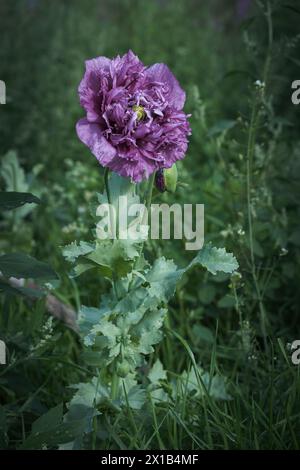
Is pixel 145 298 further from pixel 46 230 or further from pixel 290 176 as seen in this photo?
pixel 46 230

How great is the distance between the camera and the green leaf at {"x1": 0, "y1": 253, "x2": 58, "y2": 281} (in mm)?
1312

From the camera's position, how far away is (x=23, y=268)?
4.37 ft

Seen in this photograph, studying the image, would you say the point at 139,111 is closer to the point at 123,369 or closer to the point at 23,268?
the point at 23,268

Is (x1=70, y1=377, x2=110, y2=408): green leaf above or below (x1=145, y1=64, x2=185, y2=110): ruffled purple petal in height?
below

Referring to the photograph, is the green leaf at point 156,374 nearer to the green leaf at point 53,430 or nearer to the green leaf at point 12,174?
the green leaf at point 53,430

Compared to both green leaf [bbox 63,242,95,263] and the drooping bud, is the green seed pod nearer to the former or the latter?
the drooping bud

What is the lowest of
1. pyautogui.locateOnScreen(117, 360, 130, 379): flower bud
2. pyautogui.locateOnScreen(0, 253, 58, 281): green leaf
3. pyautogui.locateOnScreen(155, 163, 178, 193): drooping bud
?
pyautogui.locateOnScreen(117, 360, 130, 379): flower bud

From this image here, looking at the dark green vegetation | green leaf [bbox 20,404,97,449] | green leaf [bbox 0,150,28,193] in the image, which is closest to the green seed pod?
the dark green vegetation

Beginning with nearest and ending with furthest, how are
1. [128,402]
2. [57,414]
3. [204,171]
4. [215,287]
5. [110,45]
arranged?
[57,414], [128,402], [215,287], [204,171], [110,45]

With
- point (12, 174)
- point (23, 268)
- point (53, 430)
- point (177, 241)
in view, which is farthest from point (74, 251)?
point (12, 174)

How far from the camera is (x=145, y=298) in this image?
1385 millimetres
